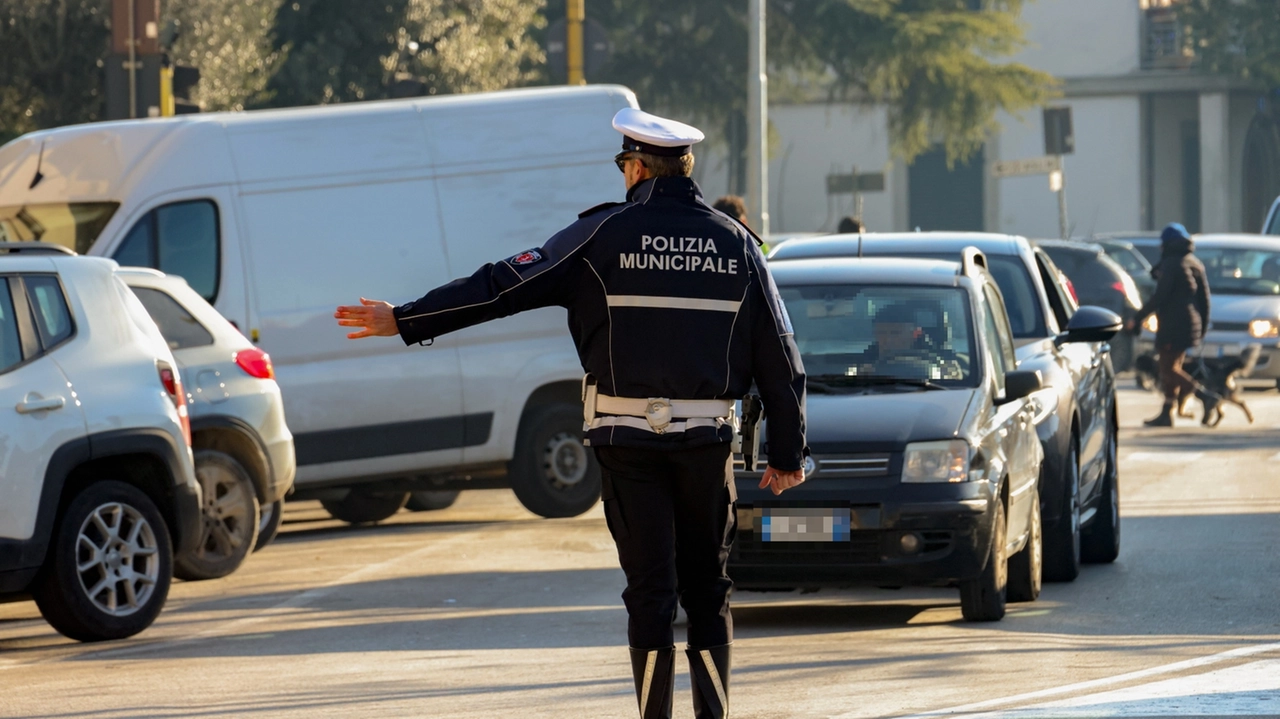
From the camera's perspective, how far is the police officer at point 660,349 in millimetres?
5824

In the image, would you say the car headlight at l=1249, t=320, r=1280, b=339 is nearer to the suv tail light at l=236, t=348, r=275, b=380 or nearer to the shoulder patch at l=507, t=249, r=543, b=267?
the suv tail light at l=236, t=348, r=275, b=380

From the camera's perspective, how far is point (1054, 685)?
735cm

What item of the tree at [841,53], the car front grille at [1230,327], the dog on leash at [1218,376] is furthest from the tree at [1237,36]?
the dog on leash at [1218,376]

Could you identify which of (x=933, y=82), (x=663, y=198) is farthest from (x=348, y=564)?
(x=933, y=82)

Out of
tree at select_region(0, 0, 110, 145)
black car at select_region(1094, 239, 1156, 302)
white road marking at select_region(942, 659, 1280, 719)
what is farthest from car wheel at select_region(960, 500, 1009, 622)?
black car at select_region(1094, 239, 1156, 302)

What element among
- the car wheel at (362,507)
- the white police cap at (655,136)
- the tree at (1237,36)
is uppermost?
the tree at (1237,36)

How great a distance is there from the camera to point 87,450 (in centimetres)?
940

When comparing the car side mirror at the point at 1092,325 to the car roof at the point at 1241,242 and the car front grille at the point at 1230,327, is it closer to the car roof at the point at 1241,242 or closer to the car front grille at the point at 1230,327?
the car front grille at the point at 1230,327

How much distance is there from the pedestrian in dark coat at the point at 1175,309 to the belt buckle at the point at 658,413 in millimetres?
15583

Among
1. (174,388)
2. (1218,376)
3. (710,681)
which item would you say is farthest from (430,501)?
(1218,376)

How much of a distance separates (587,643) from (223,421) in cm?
339

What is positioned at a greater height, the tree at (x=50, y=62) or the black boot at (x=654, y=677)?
the tree at (x=50, y=62)

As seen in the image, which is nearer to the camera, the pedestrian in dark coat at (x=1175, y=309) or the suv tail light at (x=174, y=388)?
the suv tail light at (x=174, y=388)

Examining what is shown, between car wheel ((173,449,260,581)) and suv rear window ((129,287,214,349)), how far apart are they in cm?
58
